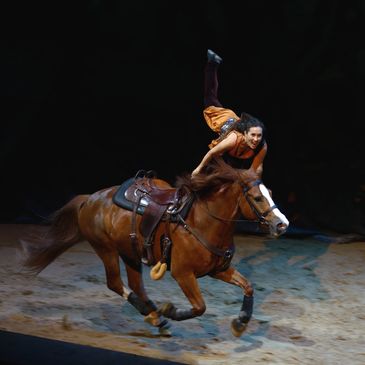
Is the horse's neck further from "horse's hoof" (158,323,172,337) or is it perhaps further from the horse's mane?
"horse's hoof" (158,323,172,337)

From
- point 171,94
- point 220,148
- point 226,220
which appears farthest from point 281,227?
point 171,94

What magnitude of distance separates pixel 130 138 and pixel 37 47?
1.50 meters

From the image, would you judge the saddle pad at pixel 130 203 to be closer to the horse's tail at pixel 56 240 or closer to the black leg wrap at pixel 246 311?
the horse's tail at pixel 56 240

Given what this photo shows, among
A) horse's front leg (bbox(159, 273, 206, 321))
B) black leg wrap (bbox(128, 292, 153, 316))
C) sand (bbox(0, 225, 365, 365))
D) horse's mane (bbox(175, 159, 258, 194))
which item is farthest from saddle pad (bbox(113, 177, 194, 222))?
sand (bbox(0, 225, 365, 365))

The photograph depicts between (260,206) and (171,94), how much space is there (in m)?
3.91

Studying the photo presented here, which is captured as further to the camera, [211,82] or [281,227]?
[211,82]

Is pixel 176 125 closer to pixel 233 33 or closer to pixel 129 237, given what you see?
pixel 233 33

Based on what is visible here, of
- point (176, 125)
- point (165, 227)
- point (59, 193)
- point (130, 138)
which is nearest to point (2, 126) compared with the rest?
point (59, 193)

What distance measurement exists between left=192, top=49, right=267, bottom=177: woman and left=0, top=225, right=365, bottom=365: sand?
3.71ft

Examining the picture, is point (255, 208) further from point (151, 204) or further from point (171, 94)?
point (171, 94)

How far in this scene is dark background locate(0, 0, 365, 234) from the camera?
6.99 m

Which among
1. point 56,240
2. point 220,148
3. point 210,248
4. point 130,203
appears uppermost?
point 220,148

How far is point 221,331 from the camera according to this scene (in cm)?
471

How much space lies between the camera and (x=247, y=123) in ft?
14.1
